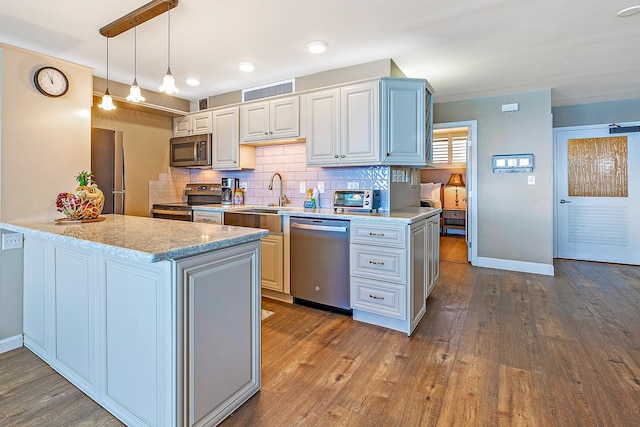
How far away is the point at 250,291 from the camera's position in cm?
169

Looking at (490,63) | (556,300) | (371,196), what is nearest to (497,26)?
(490,63)

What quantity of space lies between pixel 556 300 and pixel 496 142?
219 cm

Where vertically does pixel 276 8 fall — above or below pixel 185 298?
above

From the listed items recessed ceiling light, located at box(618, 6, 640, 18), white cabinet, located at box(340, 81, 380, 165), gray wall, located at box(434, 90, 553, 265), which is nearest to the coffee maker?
white cabinet, located at box(340, 81, 380, 165)

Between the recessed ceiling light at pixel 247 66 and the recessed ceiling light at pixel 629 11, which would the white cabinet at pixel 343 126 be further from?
the recessed ceiling light at pixel 629 11

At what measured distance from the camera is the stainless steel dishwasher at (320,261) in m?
2.80

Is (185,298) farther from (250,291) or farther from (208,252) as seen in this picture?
(250,291)

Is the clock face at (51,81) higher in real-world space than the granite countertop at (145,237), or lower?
higher

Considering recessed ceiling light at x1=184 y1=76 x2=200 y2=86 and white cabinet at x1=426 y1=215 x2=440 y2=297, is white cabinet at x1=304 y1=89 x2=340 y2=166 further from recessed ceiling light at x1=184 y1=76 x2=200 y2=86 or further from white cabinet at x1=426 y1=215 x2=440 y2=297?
recessed ceiling light at x1=184 y1=76 x2=200 y2=86

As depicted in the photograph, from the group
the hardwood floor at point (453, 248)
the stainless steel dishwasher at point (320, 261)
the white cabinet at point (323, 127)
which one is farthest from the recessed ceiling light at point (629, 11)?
the hardwood floor at point (453, 248)

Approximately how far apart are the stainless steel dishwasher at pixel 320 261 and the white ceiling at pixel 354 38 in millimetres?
1568

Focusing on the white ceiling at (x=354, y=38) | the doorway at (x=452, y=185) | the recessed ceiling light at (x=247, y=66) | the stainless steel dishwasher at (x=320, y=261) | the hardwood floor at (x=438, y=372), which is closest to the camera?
the hardwood floor at (x=438, y=372)

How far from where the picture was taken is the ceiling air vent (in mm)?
3742

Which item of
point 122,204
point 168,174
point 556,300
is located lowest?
point 556,300
